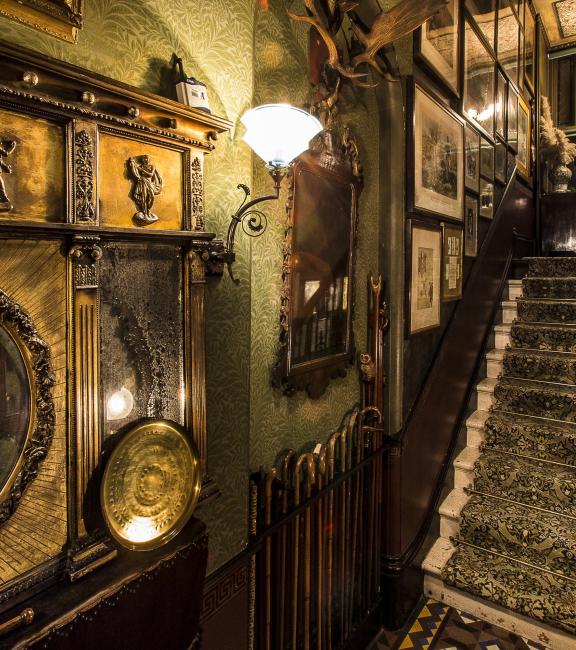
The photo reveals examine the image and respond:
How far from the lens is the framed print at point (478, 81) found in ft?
10.9

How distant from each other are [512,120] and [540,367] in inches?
105

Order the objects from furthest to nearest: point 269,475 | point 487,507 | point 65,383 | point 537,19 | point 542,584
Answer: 1. point 537,19
2. point 487,507
3. point 542,584
4. point 269,475
5. point 65,383

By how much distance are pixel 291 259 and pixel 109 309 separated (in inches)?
32.7

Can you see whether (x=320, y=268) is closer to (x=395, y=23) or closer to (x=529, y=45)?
(x=395, y=23)

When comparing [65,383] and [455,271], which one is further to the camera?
[455,271]

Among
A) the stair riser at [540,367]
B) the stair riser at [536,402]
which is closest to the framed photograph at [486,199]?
the stair riser at [540,367]

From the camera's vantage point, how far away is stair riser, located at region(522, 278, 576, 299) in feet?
12.9

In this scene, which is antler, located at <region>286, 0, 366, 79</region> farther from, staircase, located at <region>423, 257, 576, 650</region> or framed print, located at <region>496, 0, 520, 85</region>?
framed print, located at <region>496, 0, 520, 85</region>

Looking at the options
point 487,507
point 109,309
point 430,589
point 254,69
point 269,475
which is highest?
point 254,69

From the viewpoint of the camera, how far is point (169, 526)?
3.89ft

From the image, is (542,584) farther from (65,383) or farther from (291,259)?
(65,383)

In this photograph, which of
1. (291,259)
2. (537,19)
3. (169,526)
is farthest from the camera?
(537,19)

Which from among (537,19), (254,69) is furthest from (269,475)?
(537,19)

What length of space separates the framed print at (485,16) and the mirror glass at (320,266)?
2490 millimetres
